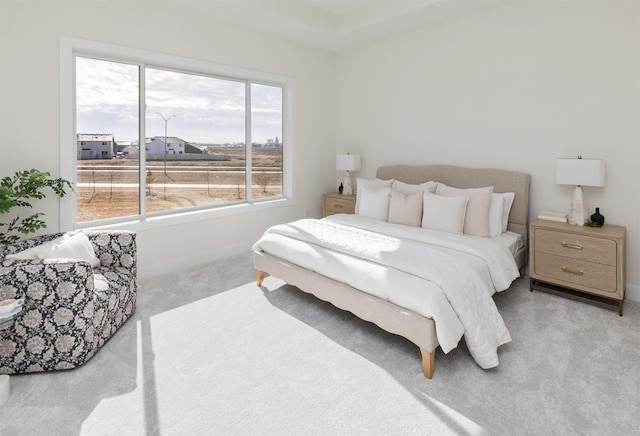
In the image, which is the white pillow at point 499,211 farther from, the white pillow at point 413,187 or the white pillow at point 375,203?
the white pillow at point 375,203

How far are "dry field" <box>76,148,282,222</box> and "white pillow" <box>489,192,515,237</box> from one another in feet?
9.24

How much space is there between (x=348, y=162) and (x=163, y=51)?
8.45 feet

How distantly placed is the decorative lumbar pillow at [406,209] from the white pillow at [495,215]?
655 millimetres

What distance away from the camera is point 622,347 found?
2396 mm

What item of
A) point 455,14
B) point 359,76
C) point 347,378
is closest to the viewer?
point 347,378

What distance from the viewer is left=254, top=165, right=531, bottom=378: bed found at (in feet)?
6.98

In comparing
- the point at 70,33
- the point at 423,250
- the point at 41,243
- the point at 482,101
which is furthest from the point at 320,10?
the point at 41,243

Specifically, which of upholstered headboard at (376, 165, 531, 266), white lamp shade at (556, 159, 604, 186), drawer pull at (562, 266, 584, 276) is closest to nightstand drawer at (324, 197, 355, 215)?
upholstered headboard at (376, 165, 531, 266)

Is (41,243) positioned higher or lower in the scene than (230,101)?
lower

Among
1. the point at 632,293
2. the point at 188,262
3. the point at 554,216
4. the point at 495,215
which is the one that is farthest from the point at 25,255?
the point at 632,293

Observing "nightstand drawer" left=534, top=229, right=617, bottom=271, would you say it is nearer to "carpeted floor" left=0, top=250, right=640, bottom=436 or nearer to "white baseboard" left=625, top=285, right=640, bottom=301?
"carpeted floor" left=0, top=250, right=640, bottom=436

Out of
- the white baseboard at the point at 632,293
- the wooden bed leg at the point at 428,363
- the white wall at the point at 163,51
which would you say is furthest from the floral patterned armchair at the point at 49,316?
the white baseboard at the point at 632,293

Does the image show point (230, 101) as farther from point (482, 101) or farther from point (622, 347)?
point (622, 347)

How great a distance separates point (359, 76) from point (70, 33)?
340 cm
